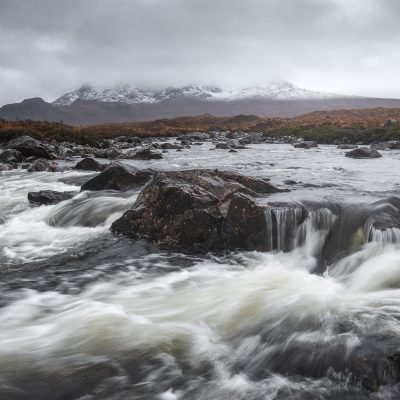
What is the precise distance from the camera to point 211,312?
198 inches

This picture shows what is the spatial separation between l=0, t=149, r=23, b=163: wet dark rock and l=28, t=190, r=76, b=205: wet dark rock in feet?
35.0

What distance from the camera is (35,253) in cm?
721

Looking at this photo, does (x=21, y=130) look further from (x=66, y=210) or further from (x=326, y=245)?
(x=326, y=245)

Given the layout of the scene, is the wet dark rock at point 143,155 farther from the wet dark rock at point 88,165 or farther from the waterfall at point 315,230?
the waterfall at point 315,230

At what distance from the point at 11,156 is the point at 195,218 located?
53.9 feet

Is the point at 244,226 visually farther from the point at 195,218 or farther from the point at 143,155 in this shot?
the point at 143,155

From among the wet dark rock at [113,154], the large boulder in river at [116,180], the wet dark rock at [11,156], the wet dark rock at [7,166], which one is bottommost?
the large boulder in river at [116,180]

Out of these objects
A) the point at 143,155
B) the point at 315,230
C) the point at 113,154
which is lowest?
the point at 315,230

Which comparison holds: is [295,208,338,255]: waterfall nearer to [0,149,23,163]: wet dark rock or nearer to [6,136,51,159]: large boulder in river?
[0,149,23,163]: wet dark rock

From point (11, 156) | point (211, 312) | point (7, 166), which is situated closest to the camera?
point (211, 312)

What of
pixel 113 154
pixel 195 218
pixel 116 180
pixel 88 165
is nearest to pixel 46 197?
pixel 116 180

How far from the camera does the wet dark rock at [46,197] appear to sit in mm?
10695

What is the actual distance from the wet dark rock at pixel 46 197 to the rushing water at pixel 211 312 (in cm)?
181

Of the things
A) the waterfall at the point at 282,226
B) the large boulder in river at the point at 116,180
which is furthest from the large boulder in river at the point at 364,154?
the waterfall at the point at 282,226
